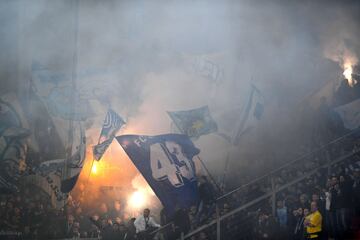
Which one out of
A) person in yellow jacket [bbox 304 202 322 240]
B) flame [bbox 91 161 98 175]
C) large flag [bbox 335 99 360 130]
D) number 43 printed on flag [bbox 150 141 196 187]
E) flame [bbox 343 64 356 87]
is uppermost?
flame [bbox 343 64 356 87]

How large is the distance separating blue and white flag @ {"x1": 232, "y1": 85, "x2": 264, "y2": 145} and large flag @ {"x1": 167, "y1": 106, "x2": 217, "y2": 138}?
29.5 inches

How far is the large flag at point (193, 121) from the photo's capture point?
33.8ft

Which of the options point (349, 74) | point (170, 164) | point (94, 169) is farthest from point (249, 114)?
point (349, 74)

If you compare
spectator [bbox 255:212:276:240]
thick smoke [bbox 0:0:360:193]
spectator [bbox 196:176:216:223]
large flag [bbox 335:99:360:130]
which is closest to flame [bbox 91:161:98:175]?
thick smoke [bbox 0:0:360:193]

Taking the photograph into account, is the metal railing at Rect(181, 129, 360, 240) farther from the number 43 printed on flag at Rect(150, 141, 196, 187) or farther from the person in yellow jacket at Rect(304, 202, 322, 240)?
the person in yellow jacket at Rect(304, 202, 322, 240)

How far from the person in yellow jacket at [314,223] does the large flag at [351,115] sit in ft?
10.7

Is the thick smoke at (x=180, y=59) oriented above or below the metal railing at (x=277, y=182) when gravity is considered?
above

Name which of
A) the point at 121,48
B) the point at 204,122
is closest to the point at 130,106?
the point at 121,48

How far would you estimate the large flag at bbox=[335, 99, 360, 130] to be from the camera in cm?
983

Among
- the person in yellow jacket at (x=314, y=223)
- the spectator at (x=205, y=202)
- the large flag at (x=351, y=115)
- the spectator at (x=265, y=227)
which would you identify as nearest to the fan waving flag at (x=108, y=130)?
the spectator at (x=205, y=202)

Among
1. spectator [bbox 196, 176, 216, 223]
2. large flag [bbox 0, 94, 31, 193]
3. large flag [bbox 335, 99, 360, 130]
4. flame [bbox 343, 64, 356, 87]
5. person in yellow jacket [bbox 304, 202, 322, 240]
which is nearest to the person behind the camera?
person in yellow jacket [bbox 304, 202, 322, 240]

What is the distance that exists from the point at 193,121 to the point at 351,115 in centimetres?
321

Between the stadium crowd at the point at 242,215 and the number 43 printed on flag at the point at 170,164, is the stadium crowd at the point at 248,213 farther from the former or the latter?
the number 43 printed on flag at the point at 170,164

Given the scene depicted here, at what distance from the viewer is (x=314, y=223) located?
7.08m
